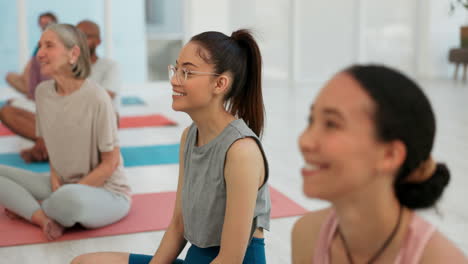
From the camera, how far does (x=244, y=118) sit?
186 cm

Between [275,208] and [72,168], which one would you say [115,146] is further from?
[275,208]

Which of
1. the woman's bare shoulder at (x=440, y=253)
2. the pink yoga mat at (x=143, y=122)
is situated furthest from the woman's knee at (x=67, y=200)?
the pink yoga mat at (x=143, y=122)

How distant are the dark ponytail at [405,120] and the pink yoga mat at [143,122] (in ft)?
15.8

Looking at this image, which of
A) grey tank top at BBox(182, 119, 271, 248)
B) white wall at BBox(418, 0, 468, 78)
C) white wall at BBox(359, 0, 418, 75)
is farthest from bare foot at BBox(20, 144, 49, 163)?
white wall at BBox(418, 0, 468, 78)

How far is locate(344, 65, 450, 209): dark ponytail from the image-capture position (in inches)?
36.5

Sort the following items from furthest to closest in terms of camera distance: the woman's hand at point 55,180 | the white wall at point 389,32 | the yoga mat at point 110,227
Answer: the white wall at point 389,32 → the woman's hand at point 55,180 → the yoga mat at point 110,227

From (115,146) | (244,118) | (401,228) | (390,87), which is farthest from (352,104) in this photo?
(115,146)

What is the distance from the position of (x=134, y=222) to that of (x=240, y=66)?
1393 millimetres

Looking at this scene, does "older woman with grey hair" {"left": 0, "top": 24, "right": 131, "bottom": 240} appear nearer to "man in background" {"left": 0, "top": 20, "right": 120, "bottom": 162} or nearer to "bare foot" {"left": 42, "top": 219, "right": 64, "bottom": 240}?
"bare foot" {"left": 42, "top": 219, "right": 64, "bottom": 240}

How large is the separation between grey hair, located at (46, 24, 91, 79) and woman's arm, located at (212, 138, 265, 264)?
1.32 m

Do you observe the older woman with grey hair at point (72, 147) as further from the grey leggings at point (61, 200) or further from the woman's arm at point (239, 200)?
the woman's arm at point (239, 200)

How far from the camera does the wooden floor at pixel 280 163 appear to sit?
2602mm

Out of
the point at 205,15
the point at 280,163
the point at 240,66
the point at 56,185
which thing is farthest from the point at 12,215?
the point at 205,15

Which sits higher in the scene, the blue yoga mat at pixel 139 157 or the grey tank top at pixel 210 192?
the grey tank top at pixel 210 192
